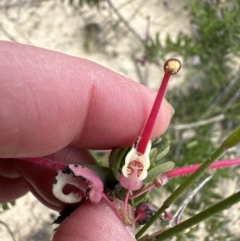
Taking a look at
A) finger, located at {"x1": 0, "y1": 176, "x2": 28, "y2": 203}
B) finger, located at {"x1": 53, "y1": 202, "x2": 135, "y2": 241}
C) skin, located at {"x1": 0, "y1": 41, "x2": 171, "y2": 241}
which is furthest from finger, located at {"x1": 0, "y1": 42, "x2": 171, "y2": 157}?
finger, located at {"x1": 0, "y1": 176, "x2": 28, "y2": 203}

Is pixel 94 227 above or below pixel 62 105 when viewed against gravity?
below

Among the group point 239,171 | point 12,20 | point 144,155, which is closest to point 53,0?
point 12,20

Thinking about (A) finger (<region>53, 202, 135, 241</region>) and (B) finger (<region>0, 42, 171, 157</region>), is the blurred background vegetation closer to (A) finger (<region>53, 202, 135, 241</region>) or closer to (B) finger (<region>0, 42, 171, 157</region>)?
(B) finger (<region>0, 42, 171, 157</region>)

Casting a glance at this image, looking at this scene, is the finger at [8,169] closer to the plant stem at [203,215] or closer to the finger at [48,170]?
the finger at [48,170]

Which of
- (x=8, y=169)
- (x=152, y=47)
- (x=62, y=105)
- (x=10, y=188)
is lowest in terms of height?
(x=10, y=188)

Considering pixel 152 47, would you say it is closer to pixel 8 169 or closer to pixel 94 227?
pixel 8 169

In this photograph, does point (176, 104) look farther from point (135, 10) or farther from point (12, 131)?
point (12, 131)

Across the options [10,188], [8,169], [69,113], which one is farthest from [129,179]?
[10,188]
